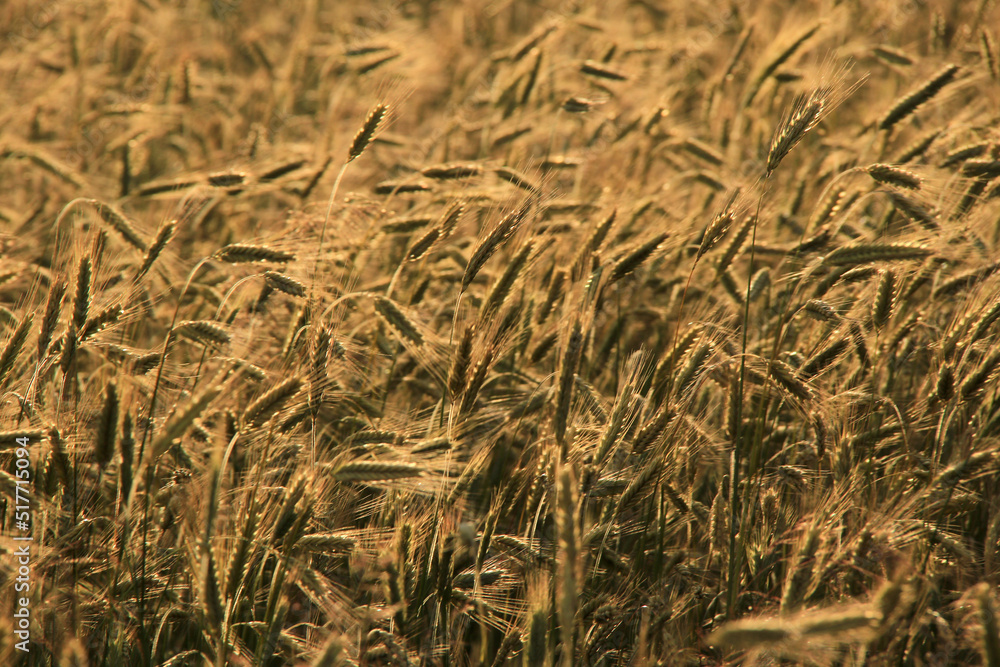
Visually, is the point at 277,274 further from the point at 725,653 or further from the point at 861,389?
the point at 861,389

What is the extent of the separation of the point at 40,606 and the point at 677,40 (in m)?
5.32

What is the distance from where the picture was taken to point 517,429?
2.49m

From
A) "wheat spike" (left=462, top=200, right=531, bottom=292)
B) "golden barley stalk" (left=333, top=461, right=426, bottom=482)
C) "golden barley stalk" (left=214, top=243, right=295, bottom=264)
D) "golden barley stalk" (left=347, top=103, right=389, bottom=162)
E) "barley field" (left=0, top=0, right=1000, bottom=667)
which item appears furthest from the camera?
"golden barley stalk" (left=347, top=103, right=389, bottom=162)

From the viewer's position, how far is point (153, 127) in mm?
4586

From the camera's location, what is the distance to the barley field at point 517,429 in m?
1.83

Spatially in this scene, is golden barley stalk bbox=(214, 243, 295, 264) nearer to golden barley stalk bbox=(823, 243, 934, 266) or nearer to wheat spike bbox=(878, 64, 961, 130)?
golden barley stalk bbox=(823, 243, 934, 266)

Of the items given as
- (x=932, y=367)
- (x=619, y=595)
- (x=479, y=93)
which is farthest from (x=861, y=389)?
(x=479, y=93)

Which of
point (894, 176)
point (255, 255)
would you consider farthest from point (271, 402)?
point (894, 176)

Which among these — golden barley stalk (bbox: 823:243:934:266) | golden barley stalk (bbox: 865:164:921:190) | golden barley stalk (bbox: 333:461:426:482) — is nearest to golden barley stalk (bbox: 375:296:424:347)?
golden barley stalk (bbox: 333:461:426:482)

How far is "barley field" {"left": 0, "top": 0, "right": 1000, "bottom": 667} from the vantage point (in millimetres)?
1828

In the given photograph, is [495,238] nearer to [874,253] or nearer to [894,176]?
[874,253]

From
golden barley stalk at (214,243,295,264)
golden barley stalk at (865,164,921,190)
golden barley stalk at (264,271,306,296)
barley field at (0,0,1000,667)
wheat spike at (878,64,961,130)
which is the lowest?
barley field at (0,0,1000,667)

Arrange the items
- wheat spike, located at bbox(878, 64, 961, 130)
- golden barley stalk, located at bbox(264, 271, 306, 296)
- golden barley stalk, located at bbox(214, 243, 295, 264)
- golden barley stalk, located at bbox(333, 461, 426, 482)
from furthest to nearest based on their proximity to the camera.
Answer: wheat spike, located at bbox(878, 64, 961, 130) < golden barley stalk, located at bbox(214, 243, 295, 264) < golden barley stalk, located at bbox(264, 271, 306, 296) < golden barley stalk, located at bbox(333, 461, 426, 482)

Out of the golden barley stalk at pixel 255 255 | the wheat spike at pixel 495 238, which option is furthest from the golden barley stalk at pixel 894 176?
the golden barley stalk at pixel 255 255
